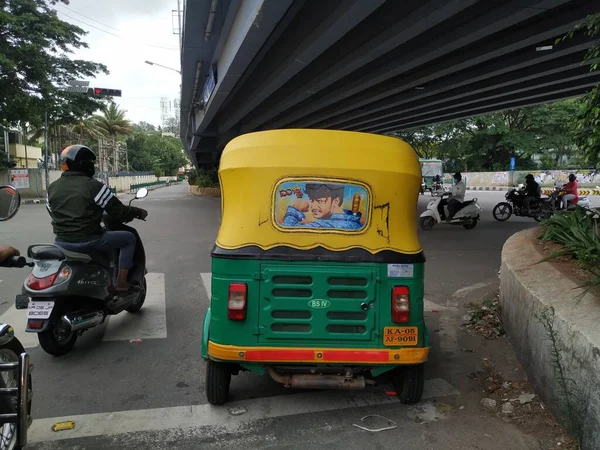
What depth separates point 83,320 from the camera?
177 inches

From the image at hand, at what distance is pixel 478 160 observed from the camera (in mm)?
48156

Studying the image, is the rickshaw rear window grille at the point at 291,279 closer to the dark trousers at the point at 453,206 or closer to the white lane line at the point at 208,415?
the white lane line at the point at 208,415

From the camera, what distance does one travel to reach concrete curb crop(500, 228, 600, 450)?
2.81m

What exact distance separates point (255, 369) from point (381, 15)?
794 centimetres

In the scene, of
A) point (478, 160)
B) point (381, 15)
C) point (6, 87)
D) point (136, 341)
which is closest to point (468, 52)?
point (381, 15)

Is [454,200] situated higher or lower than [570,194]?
lower

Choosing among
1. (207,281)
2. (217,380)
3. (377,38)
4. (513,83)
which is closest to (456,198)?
(513,83)

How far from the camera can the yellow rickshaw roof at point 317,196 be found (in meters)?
3.39

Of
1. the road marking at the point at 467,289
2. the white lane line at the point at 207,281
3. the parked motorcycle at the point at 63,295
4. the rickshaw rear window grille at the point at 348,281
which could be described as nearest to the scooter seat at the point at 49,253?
the parked motorcycle at the point at 63,295

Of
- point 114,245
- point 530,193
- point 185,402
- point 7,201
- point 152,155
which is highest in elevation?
point 152,155

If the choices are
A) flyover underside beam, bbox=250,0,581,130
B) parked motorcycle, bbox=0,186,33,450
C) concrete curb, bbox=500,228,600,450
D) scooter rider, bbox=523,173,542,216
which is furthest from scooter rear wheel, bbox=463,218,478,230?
parked motorcycle, bbox=0,186,33,450

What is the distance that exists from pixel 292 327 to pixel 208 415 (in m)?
0.92

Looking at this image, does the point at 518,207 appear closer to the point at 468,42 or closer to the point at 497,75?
the point at 497,75

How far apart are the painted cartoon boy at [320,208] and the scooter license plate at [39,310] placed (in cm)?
235
